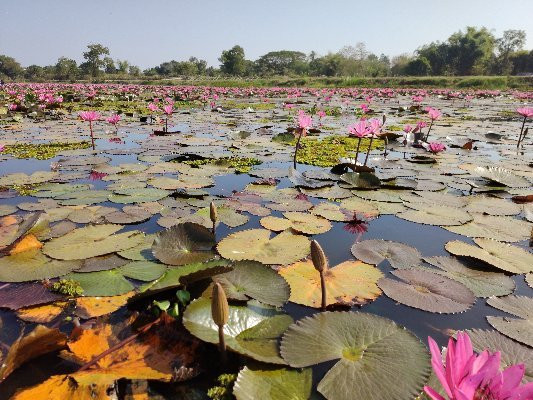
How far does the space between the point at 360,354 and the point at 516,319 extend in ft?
2.21

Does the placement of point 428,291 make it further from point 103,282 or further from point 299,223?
point 103,282

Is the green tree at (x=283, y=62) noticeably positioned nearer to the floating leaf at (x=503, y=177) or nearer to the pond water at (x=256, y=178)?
the pond water at (x=256, y=178)

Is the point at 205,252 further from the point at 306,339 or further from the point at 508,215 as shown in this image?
the point at 508,215

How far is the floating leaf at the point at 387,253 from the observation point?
1.73 metres

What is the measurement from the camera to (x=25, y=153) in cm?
424

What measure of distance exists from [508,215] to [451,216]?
15.4 inches

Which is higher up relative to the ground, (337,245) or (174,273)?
(174,273)

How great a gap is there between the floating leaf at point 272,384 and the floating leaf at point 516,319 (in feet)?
2.43

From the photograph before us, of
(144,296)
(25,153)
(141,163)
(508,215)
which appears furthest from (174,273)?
(25,153)

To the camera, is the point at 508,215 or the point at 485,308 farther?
the point at 508,215

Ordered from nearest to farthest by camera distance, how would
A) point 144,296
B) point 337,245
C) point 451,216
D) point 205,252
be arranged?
point 144,296
point 205,252
point 337,245
point 451,216

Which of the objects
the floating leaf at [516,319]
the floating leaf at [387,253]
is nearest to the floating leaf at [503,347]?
the floating leaf at [516,319]

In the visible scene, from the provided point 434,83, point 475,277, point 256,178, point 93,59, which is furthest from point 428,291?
point 93,59

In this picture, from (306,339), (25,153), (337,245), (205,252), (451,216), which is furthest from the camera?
(25,153)
